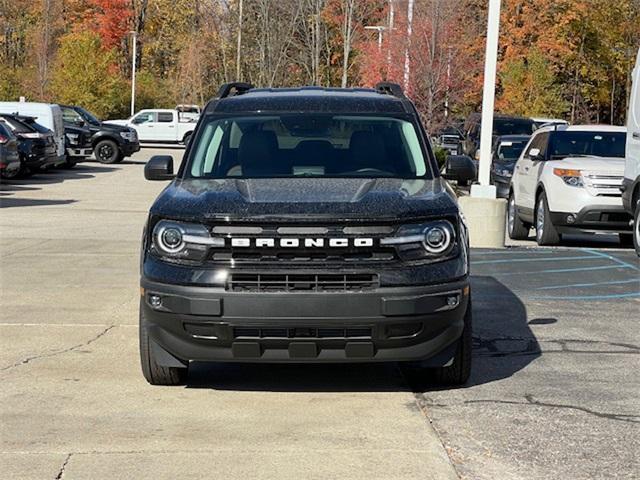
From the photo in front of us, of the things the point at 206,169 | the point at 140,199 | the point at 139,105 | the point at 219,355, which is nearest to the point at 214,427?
the point at 219,355

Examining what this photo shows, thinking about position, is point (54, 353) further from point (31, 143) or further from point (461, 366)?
point (31, 143)

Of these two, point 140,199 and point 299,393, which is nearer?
point 299,393

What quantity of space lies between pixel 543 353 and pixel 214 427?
3.05 meters

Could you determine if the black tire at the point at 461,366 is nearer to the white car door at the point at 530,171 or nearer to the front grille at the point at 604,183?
the front grille at the point at 604,183

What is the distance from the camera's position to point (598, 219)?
16.5 meters

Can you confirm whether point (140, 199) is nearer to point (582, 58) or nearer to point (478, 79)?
point (478, 79)

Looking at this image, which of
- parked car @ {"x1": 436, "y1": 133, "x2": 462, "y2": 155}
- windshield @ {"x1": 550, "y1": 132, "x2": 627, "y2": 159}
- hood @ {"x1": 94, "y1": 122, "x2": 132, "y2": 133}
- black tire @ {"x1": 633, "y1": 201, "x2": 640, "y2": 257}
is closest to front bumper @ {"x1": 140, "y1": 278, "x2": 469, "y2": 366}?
black tire @ {"x1": 633, "y1": 201, "x2": 640, "y2": 257}

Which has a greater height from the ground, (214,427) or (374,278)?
(374,278)

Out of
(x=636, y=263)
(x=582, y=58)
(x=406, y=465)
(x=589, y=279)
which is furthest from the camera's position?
(x=582, y=58)

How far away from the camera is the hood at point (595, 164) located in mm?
16453

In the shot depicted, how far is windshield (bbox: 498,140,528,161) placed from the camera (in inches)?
985

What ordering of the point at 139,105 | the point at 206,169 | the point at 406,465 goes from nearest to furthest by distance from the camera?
the point at 406,465 → the point at 206,169 → the point at 139,105

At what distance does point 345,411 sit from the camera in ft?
23.1

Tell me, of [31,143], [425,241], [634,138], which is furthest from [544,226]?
[31,143]
